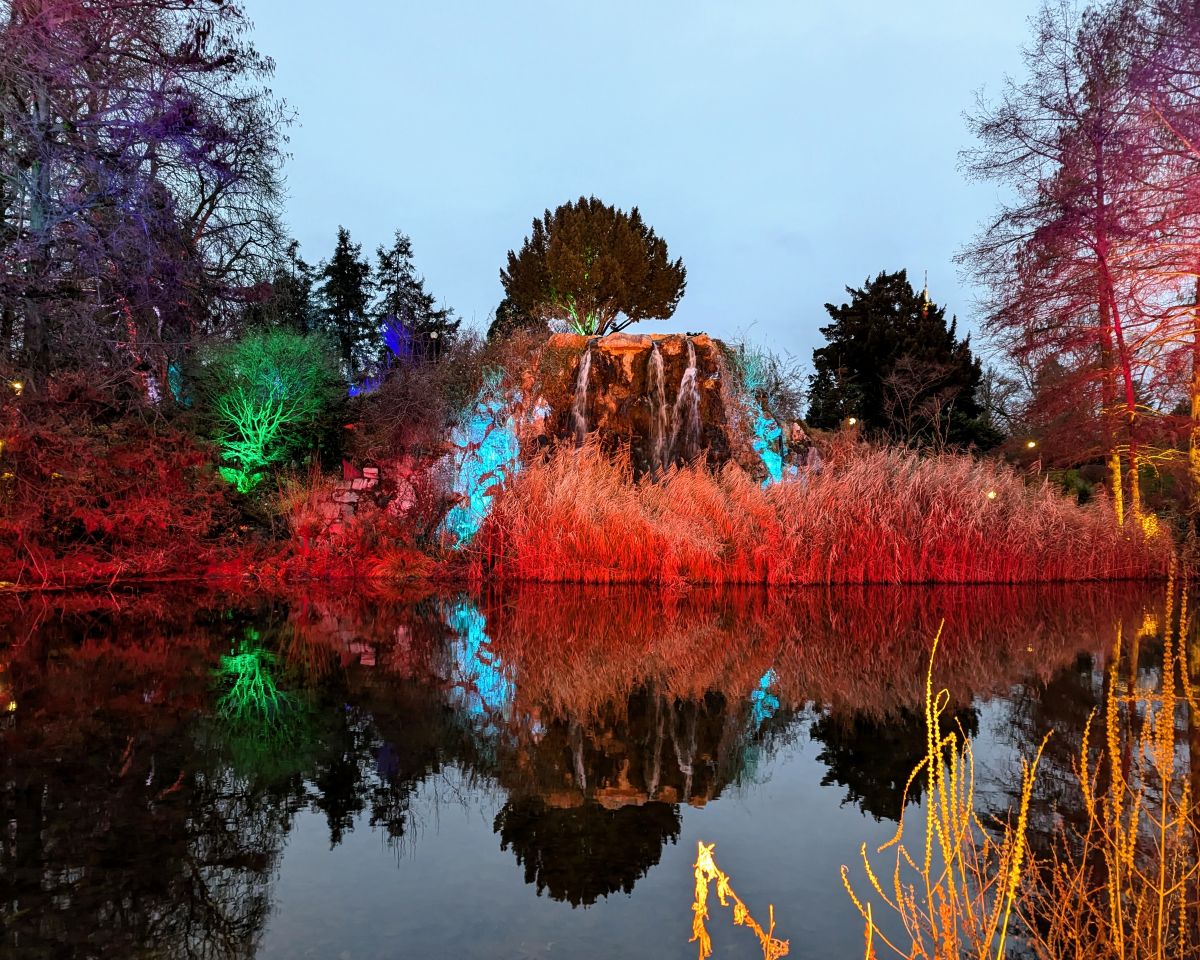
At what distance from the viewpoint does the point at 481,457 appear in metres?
14.8

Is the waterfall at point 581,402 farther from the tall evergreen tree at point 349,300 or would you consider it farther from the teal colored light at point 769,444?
the tall evergreen tree at point 349,300

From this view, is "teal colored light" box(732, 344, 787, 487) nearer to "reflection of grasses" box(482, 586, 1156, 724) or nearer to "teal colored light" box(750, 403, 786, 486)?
"teal colored light" box(750, 403, 786, 486)

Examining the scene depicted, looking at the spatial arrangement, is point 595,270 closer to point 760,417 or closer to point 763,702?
point 760,417

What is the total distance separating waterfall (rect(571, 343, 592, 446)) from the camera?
16.7 m

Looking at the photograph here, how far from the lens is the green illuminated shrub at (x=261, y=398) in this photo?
49.1ft

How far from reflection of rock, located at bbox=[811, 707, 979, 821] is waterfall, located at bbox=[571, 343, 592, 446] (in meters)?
11.8

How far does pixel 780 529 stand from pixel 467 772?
27.8 feet

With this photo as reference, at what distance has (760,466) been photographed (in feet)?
54.6

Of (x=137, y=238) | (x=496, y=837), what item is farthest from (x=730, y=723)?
(x=137, y=238)

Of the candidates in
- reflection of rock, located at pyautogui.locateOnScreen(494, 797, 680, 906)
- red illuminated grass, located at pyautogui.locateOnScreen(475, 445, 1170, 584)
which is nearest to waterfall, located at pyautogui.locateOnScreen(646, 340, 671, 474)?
red illuminated grass, located at pyautogui.locateOnScreen(475, 445, 1170, 584)

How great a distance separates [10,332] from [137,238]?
2.72m

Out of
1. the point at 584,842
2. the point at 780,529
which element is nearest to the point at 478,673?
the point at 584,842

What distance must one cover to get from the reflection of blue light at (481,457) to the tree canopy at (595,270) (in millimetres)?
11519

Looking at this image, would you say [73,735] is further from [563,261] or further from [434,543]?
[563,261]
